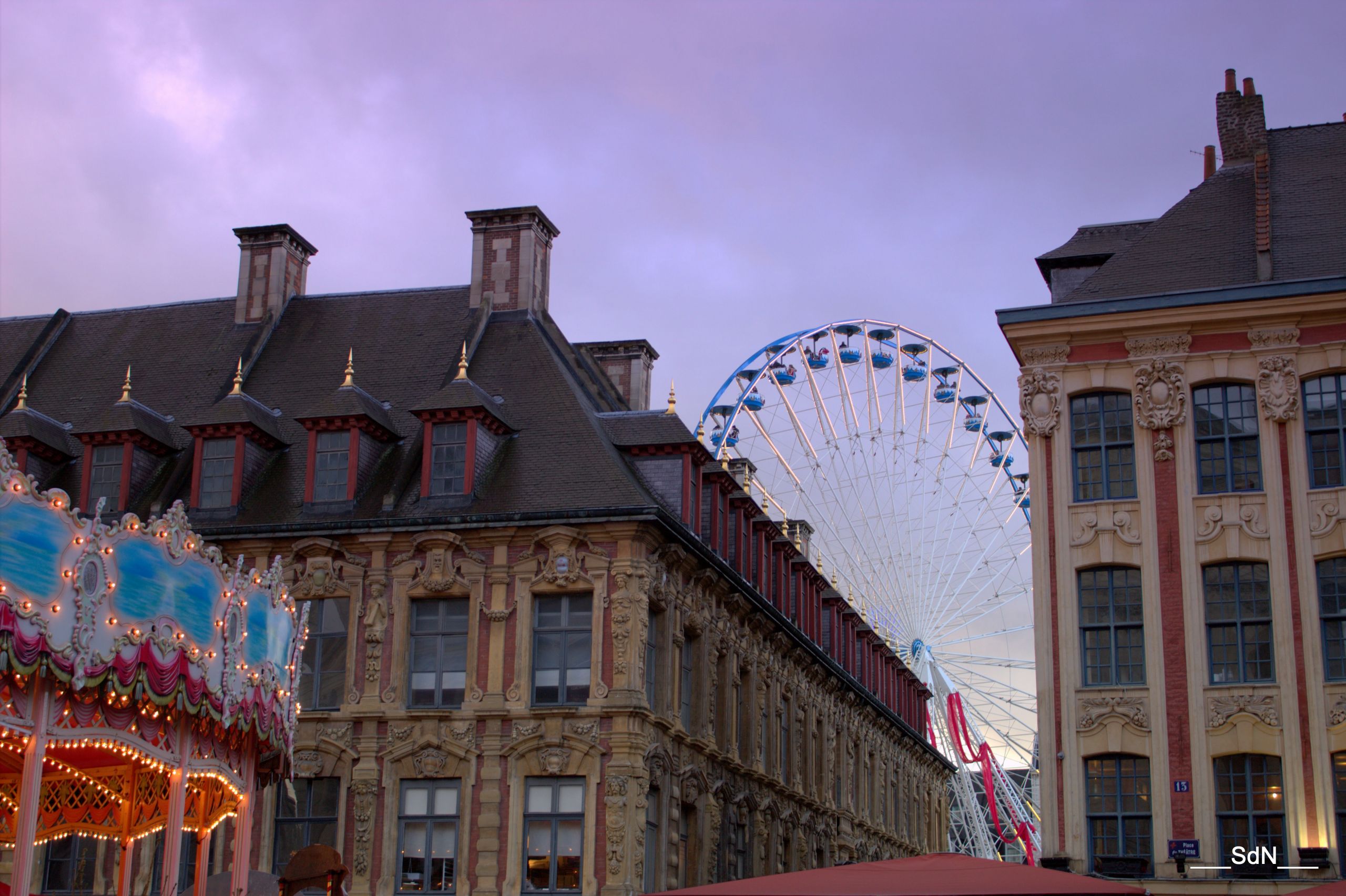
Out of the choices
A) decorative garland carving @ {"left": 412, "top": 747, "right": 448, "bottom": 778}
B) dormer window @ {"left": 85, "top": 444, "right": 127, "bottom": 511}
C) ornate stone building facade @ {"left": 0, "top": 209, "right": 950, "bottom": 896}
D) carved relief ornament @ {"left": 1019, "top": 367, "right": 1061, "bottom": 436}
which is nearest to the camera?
carved relief ornament @ {"left": 1019, "top": 367, "right": 1061, "bottom": 436}

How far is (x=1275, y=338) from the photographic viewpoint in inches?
1009

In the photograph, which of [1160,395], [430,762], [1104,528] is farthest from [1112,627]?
[430,762]

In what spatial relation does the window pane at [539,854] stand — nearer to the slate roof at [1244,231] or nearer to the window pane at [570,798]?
the window pane at [570,798]

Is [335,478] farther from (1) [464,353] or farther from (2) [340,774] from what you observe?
(2) [340,774]

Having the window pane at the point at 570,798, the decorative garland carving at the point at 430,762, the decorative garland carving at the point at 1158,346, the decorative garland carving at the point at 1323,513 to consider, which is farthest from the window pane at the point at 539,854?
the decorative garland carving at the point at 1323,513

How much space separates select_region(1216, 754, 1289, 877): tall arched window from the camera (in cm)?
2408

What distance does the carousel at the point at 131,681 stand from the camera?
1739 cm

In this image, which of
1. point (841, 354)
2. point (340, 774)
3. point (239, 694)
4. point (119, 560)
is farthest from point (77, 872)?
point (841, 354)

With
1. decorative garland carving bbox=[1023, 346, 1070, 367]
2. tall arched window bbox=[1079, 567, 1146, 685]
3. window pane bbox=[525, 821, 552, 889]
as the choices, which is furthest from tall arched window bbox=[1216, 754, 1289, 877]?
window pane bbox=[525, 821, 552, 889]

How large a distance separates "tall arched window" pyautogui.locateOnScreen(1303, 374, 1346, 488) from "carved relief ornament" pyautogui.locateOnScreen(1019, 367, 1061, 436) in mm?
3626

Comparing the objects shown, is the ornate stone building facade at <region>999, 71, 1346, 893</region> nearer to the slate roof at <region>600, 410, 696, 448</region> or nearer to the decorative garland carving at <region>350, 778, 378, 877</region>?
the slate roof at <region>600, 410, 696, 448</region>

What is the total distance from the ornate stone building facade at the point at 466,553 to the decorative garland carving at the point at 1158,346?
808 centimetres

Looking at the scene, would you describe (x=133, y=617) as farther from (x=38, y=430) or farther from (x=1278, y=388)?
(x=1278, y=388)

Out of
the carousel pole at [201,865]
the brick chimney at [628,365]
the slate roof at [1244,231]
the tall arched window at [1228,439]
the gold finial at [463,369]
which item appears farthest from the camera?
the brick chimney at [628,365]
